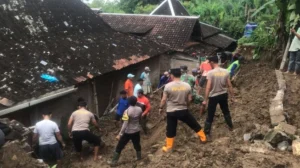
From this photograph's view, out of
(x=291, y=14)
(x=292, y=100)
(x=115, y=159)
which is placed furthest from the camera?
(x=291, y=14)

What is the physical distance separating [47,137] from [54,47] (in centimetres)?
467

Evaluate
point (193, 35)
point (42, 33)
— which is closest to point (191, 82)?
point (42, 33)

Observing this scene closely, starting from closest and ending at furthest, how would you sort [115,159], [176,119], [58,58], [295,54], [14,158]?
[14,158]
[176,119]
[115,159]
[295,54]
[58,58]

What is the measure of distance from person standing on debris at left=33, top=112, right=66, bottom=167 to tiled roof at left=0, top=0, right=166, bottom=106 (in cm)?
115

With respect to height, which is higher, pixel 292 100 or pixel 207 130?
pixel 292 100

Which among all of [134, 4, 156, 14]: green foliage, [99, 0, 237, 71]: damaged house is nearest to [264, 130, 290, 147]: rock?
[99, 0, 237, 71]: damaged house

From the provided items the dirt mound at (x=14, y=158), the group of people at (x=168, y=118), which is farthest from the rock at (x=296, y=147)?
the dirt mound at (x=14, y=158)

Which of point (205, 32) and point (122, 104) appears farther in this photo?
point (205, 32)

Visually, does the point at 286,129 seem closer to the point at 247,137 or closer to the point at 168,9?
the point at 247,137

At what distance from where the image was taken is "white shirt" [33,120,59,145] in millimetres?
7262

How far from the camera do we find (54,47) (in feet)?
37.1

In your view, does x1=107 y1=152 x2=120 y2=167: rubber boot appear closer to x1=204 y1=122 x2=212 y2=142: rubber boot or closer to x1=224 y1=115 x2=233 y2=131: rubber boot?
x1=204 y1=122 x2=212 y2=142: rubber boot

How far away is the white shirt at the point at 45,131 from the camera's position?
726 cm

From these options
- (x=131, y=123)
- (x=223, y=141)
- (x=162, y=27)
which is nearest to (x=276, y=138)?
(x=223, y=141)
